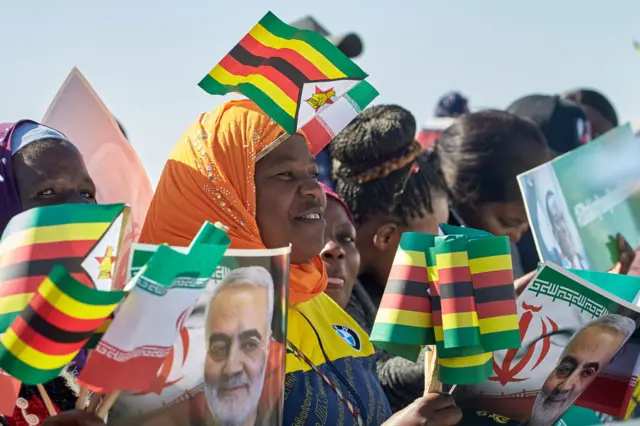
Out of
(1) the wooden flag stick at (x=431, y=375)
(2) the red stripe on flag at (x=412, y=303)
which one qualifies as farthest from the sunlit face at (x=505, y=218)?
(2) the red stripe on flag at (x=412, y=303)

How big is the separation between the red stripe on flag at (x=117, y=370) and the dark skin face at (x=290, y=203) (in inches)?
39.2

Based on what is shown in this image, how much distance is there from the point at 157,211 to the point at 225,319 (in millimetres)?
827

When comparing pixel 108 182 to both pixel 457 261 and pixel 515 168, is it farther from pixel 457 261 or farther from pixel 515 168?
pixel 515 168

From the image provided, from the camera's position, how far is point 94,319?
6.93 feet

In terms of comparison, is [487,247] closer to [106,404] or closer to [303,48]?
[303,48]

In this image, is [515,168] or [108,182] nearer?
[108,182]

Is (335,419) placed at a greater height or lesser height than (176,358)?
lesser

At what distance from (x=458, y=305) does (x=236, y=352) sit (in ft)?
1.78

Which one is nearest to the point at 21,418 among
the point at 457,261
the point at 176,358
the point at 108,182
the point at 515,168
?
the point at 176,358

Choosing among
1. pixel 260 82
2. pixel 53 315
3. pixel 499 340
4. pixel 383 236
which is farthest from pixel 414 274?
pixel 383 236

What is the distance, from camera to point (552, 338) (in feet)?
9.84

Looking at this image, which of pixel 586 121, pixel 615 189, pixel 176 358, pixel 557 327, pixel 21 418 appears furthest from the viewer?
pixel 586 121

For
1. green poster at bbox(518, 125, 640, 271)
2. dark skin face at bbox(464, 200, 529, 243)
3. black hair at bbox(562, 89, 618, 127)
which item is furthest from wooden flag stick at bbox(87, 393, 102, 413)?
black hair at bbox(562, 89, 618, 127)

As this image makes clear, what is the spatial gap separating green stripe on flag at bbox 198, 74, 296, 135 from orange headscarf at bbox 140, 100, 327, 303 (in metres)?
0.16
